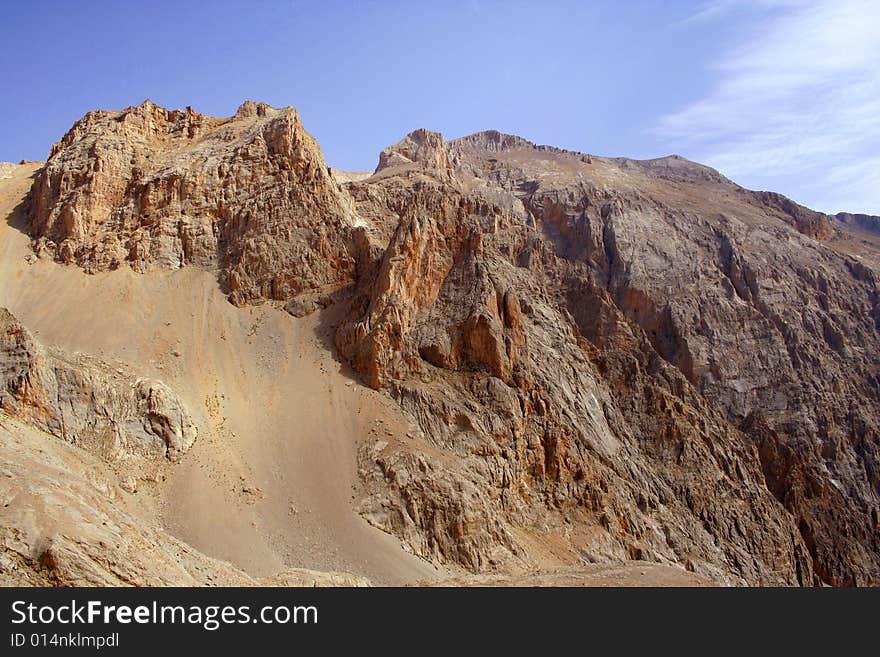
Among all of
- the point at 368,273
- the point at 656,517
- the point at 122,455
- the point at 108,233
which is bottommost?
the point at 656,517

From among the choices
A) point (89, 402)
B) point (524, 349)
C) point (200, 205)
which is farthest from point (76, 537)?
point (200, 205)

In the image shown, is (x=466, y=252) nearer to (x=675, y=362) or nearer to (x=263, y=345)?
(x=263, y=345)

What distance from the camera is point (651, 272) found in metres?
71.1

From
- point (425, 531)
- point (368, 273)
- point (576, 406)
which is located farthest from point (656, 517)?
point (368, 273)

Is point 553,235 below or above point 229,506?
above

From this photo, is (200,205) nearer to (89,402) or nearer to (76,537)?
(89,402)

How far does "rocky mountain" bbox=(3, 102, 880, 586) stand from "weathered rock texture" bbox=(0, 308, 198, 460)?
203 mm

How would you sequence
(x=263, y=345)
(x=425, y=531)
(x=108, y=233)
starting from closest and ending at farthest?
(x=425, y=531) → (x=263, y=345) → (x=108, y=233)

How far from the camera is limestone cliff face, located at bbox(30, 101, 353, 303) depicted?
4766cm

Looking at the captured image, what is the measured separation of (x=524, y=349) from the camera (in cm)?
4822

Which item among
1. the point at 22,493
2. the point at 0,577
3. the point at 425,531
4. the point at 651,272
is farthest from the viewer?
the point at 651,272

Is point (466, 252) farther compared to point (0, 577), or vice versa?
point (466, 252)

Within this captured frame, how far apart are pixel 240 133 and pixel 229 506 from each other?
2928cm

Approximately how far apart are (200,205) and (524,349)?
21.7 m
